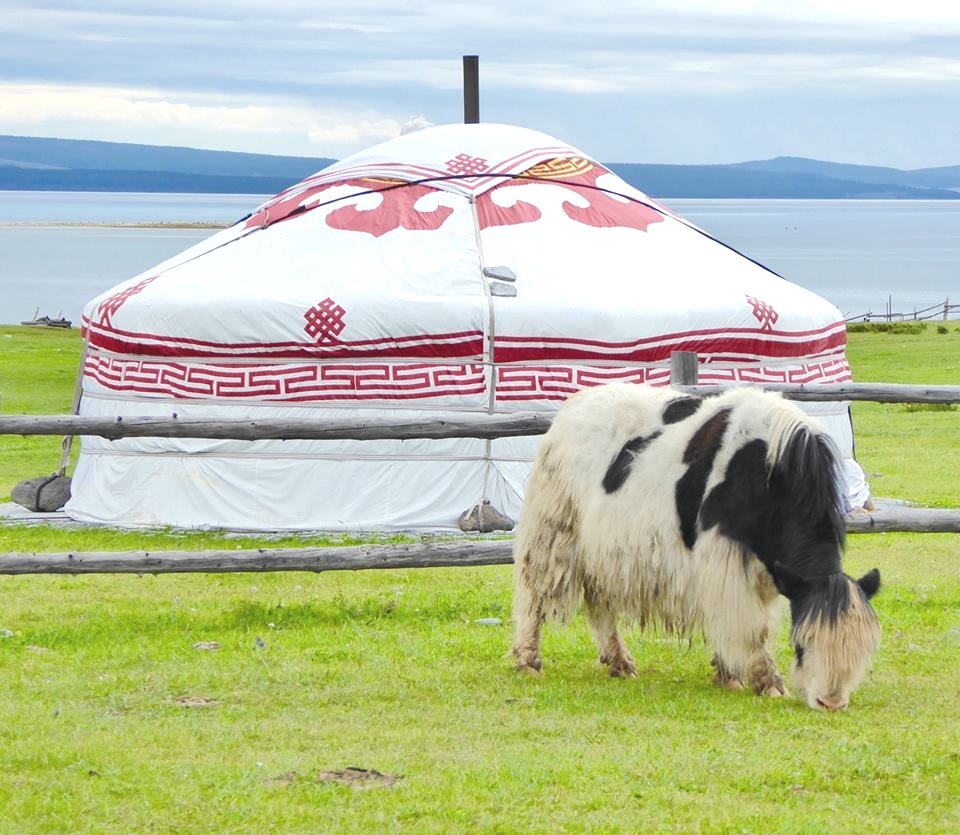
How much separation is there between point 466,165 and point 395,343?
7.10 feet

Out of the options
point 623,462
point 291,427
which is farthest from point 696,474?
point 291,427

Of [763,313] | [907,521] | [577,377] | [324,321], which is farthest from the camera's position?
[763,313]

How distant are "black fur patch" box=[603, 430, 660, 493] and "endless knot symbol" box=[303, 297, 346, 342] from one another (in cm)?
536

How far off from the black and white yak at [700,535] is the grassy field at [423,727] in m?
0.20

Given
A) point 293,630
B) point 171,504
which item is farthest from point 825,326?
point 293,630

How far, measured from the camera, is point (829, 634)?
507cm

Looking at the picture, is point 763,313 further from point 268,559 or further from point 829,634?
point 829,634

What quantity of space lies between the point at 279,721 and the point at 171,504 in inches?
252

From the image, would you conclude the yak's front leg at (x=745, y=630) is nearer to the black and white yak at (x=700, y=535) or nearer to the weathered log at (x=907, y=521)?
the black and white yak at (x=700, y=535)

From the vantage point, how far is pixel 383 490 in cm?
1106

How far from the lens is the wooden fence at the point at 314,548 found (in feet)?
22.2

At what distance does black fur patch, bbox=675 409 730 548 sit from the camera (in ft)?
17.8

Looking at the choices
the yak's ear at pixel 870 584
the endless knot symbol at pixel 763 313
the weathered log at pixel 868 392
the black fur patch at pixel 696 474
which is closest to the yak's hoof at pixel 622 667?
the black fur patch at pixel 696 474

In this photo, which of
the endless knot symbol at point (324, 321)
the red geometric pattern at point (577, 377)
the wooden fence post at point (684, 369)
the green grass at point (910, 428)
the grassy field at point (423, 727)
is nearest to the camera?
the grassy field at point (423, 727)
